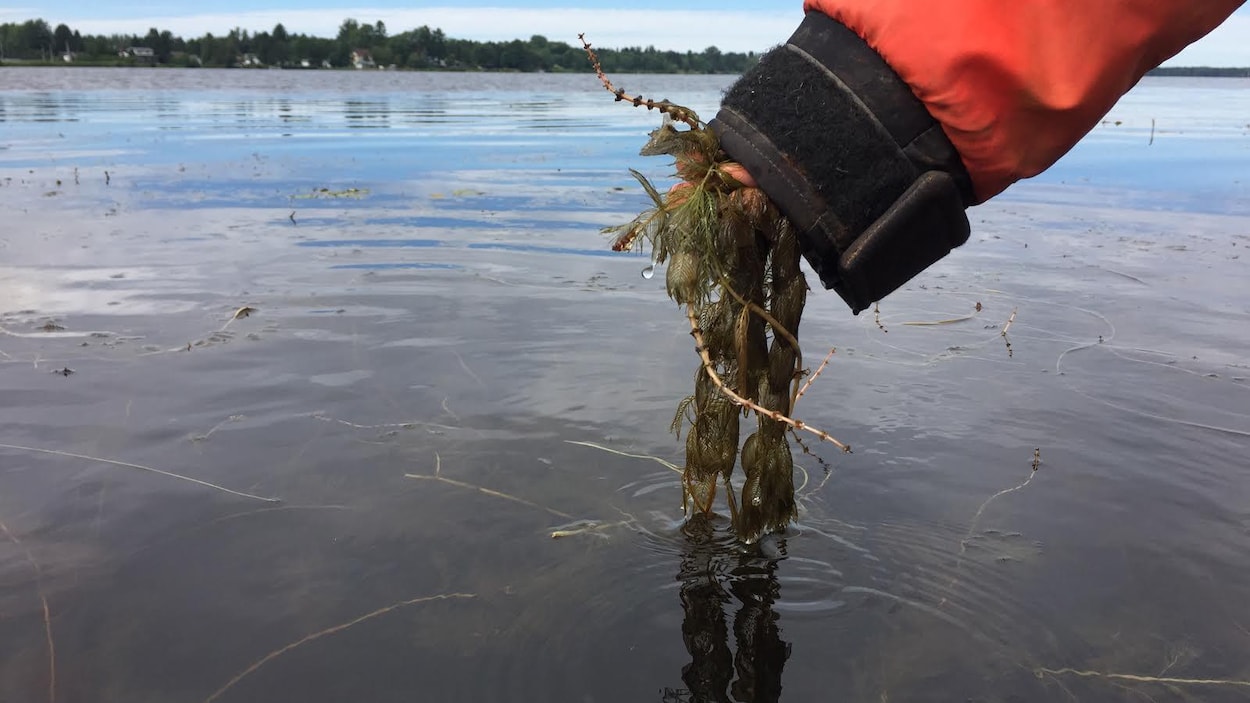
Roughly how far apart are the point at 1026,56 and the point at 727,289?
129cm

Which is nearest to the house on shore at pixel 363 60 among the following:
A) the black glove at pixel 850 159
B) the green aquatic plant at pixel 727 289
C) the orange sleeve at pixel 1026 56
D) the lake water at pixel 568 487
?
the lake water at pixel 568 487

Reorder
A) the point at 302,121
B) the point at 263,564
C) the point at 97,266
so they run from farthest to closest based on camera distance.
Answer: the point at 302,121
the point at 97,266
the point at 263,564

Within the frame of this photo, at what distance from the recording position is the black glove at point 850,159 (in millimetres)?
1831

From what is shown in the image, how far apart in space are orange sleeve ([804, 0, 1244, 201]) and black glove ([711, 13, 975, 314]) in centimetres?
7

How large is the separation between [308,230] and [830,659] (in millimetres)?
7749

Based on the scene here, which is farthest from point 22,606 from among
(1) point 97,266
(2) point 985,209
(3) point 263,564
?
(2) point 985,209

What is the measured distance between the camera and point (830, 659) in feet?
8.85

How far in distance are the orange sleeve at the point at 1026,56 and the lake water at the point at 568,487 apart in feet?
5.47

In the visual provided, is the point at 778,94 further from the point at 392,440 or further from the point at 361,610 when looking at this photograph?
the point at 392,440

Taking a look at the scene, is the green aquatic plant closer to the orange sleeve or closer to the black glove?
the black glove

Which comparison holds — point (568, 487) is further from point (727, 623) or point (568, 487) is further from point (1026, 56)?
point (1026, 56)

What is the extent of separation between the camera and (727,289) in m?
2.79

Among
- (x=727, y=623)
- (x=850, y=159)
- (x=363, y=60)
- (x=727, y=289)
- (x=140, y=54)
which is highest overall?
(x=140, y=54)

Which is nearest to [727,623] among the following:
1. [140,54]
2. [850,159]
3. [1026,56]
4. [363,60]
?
[850,159]
